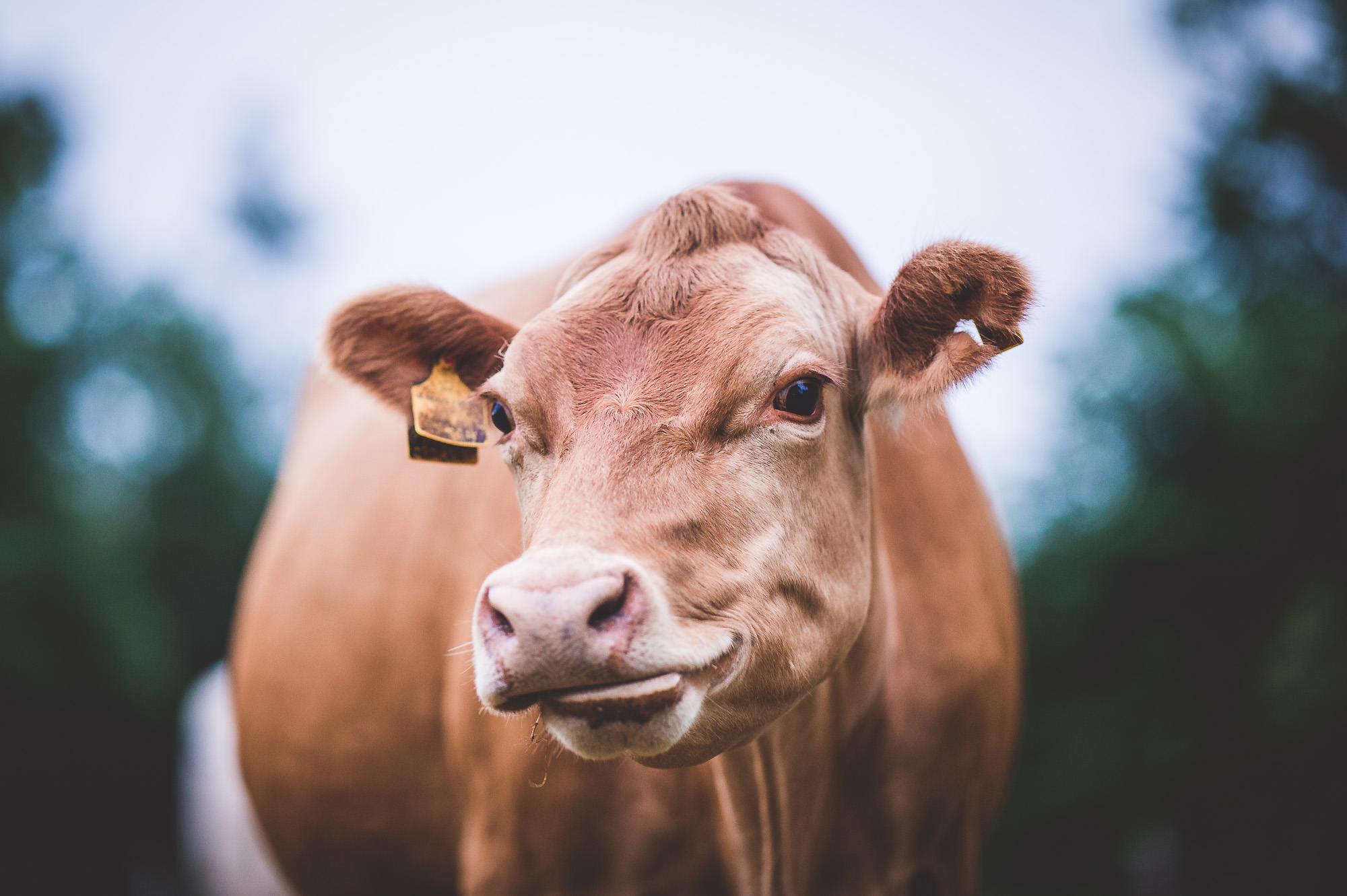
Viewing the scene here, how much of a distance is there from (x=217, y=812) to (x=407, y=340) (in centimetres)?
1003

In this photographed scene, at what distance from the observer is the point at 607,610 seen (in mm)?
1450

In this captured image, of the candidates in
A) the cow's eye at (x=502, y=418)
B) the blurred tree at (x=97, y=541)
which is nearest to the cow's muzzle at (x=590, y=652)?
the cow's eye at (x=502, y=418)

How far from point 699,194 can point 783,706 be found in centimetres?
116

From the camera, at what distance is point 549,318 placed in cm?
196

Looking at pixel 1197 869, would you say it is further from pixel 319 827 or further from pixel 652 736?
pixel 652 736

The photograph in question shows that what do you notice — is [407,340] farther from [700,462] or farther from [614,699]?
[614,699]

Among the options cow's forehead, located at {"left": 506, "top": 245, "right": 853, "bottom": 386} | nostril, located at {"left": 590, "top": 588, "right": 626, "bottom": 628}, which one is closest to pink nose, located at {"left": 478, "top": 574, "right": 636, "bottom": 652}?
nostril, located at {"left": 590, "top": 588, "right": 626, "bottom": 628}

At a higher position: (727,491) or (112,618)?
(727,491)

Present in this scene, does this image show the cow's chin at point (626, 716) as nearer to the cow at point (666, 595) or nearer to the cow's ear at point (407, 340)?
the cow at point (666, 595)

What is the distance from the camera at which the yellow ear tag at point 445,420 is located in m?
2.48

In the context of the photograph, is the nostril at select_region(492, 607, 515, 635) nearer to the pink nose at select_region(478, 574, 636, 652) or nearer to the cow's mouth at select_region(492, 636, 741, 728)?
the pink nose at select_region(478, 574, 636, 652)

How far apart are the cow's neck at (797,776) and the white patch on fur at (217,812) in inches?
256

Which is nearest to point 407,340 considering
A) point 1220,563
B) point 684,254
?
point 684,254

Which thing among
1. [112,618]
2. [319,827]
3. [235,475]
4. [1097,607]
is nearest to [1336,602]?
[1097,607]
